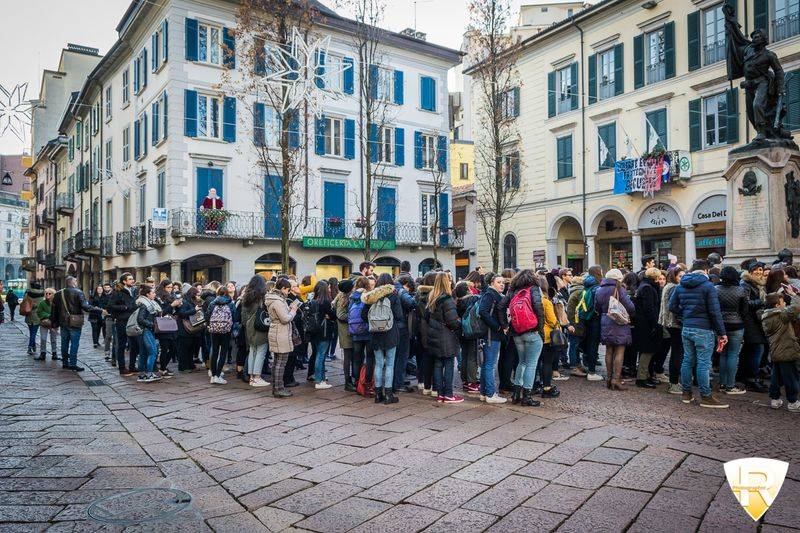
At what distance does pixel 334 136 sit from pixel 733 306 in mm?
21456

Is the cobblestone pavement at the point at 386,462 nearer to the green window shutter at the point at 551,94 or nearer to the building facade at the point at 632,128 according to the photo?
the building facade at the point at 632,128

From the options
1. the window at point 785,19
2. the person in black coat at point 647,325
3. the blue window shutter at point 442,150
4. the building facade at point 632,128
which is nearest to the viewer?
the person in black coat at point 647,325

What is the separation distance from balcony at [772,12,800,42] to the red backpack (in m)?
18.3

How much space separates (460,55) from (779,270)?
2551cm

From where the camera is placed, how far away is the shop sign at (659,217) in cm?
2377

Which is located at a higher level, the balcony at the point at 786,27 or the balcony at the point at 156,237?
the balcony at the point at 786,27

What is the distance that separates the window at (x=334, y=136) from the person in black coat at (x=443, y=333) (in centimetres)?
2019

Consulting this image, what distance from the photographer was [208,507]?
4.46 metres

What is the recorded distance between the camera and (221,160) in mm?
24297

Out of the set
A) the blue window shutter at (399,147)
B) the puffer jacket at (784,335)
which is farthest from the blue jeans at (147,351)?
the blue window shutter at (399,147)

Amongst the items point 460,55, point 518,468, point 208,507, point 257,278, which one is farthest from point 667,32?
point 208,507

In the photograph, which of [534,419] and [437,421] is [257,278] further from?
[534,419]

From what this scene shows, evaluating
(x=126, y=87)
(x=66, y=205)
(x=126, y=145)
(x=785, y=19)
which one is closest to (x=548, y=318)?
(x=785, y=19)

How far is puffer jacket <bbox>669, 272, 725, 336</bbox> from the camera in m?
7.43
